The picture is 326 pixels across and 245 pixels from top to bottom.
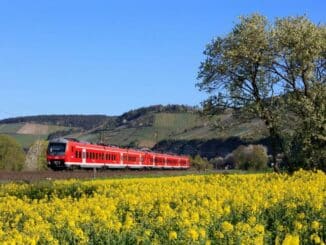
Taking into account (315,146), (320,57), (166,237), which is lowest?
(166,237)

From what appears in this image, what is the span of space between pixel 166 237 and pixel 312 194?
4.04 metres

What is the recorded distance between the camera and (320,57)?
111 ft

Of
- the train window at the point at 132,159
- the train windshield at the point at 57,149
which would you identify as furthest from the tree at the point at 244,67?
the train window at the point at 132,159

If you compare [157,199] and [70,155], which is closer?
[157,199]

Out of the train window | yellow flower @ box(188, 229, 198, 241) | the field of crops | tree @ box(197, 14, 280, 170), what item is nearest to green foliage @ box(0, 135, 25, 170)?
the train window

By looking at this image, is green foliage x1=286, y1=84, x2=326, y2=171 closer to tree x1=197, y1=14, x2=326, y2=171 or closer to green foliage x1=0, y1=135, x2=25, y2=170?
tree x1=197, y1=14, x2=326, y2=171

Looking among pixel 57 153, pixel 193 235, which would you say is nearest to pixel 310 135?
Result: pixel 57 153

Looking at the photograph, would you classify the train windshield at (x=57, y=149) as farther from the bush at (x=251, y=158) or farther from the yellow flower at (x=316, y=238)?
the yellow flower at (x=316, y=238)

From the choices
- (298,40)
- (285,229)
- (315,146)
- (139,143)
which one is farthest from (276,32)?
(139,143)

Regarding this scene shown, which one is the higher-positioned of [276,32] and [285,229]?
[276,32]

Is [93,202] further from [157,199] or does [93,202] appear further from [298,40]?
[298,40]

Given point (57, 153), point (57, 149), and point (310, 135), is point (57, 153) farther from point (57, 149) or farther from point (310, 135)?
point (310, 135)

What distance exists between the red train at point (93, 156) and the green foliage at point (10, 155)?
18.5m

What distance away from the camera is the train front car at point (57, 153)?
4616cm
